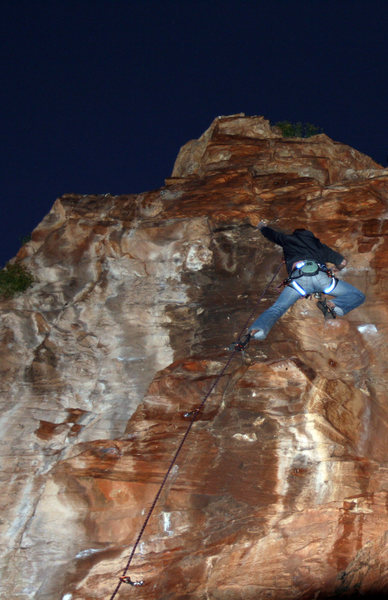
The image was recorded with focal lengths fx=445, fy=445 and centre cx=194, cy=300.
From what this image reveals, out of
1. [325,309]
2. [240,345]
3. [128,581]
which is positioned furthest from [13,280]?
[325,309]

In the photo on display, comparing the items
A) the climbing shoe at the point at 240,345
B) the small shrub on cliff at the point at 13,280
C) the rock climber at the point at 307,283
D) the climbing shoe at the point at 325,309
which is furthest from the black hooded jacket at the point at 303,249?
the small shrub on cliff at the point at 13,280

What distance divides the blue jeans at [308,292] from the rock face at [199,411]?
1.84 ft

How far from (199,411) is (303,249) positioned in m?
3.46

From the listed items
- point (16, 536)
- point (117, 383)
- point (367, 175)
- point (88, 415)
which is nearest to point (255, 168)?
point (367, 175)

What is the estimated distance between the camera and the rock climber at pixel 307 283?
7906mm

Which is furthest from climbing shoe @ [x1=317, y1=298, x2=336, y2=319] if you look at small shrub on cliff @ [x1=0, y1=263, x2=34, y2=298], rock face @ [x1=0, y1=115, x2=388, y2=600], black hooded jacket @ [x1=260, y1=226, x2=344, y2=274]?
small shrub on cliff @ [x1=0, y1=263, x2=34, y2=298]

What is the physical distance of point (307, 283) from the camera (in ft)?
26.2

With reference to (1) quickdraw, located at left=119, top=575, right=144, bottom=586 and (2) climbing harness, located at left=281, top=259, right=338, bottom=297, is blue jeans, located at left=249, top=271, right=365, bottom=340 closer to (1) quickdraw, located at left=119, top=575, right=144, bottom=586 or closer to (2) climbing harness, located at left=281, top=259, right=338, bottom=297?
(2) climbing harness, located at left=281, top=259, right=338, bottom=297

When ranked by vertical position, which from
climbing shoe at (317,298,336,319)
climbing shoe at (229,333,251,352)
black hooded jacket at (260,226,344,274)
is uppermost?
black hooded jacket at (260,226,344,274)

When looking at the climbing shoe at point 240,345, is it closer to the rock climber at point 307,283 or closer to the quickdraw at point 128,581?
the rock climber at point 307,283

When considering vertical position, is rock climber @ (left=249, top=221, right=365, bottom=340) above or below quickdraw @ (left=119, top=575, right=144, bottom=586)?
above

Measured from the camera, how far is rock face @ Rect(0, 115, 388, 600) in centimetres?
695

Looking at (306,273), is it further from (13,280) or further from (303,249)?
(13,280)

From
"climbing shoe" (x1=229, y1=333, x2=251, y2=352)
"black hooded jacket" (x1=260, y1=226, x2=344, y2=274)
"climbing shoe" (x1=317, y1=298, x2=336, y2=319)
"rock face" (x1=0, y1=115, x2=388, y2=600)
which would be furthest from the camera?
"climbing shoe" (x1=317, y1=298, x2=336, y2=319)
